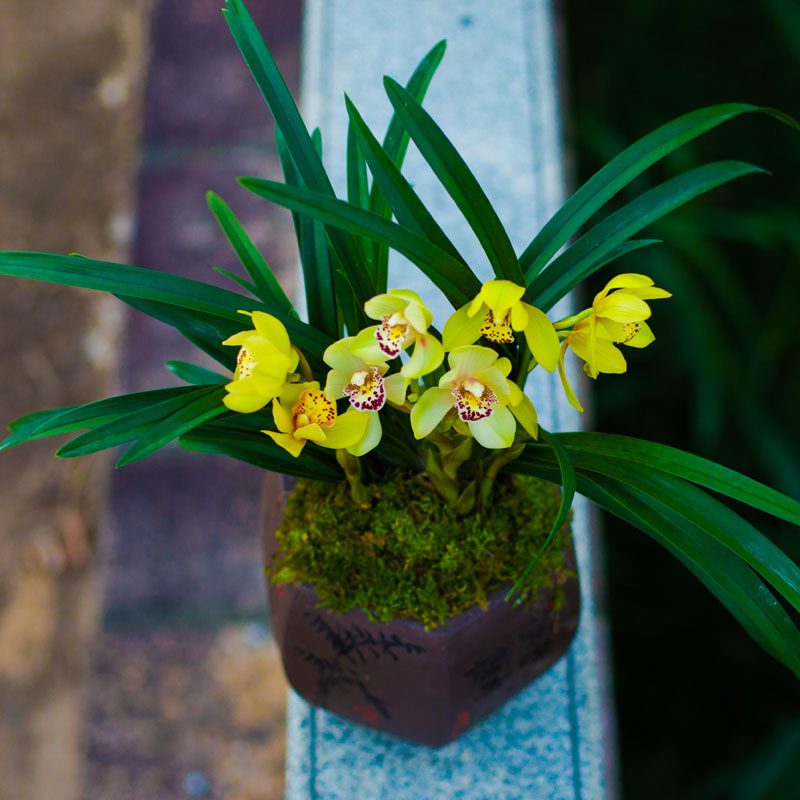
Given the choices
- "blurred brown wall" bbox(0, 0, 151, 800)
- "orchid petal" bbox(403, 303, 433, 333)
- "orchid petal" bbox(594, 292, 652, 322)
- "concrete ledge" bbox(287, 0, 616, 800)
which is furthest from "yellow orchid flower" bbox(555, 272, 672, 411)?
"blurred brown wall" bbox(0, 0, 151, 800)

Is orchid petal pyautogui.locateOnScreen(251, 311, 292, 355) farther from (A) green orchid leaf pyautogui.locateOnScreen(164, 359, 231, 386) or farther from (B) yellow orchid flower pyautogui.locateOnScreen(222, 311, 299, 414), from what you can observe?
(A) green orchid leaf pyautogui.locateOnScreen(164, 359, 231, 386)

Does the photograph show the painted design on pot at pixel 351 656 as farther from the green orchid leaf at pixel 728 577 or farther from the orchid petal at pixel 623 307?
the orchid petal at pixel 623 307

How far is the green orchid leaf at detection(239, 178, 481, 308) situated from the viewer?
0.48m

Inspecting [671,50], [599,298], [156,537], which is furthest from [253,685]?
[671,50]

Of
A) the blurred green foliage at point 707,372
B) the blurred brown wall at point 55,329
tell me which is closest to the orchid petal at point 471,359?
the blurred green foliage at point 707,372

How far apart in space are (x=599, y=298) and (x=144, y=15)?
74.7 inches

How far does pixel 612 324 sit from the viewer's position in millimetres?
523

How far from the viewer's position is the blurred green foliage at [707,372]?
1503 millimetres

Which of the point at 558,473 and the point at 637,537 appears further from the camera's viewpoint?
Result: the point at 637,537

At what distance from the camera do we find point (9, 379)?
1723 mm

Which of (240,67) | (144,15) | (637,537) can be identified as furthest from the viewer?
(144,15)

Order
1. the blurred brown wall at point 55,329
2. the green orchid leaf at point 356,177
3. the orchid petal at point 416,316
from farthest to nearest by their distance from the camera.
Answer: the blurred brown wall at point 55,329
the green orchid leaf at point 356,177
the orchid petal at point 416,316

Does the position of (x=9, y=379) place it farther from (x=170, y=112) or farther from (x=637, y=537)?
(x=637, y=537)

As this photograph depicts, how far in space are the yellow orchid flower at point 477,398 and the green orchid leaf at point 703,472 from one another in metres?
0.10
